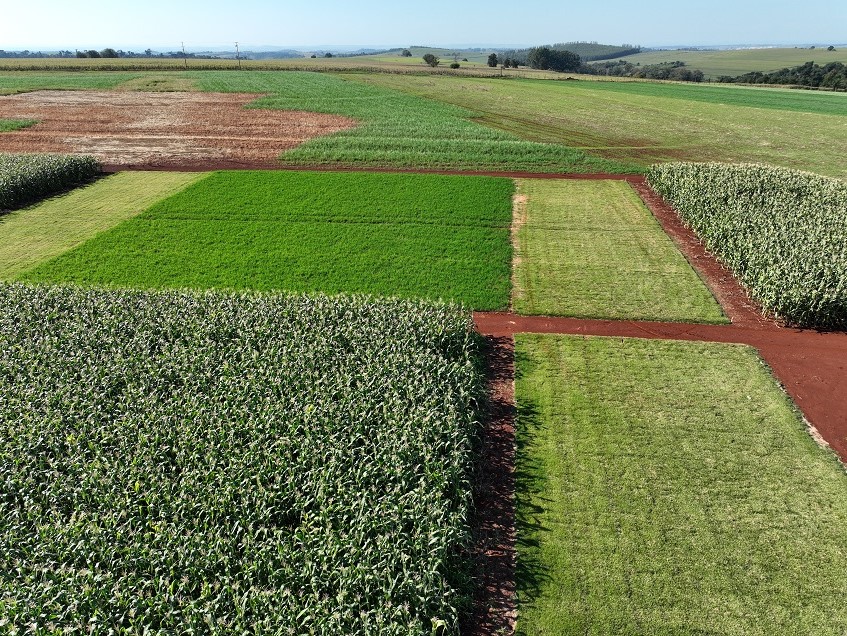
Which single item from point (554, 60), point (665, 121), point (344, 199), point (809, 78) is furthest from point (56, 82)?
point (809, 78)

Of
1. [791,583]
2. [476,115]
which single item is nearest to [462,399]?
[791,583]

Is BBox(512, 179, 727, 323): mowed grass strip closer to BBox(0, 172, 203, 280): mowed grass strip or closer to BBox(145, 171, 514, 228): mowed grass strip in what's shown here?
BBox(145, 171, 514, 228): mowed grass strip

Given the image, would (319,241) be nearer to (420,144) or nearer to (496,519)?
(496,519)

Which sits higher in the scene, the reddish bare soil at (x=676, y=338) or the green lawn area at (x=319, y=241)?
the green lawn area at (x=319, y=241)

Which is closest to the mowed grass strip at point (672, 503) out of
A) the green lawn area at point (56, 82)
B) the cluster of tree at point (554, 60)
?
the green lawn area at point (56, 82)

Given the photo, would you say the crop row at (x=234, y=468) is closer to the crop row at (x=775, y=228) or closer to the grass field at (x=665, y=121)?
the crop row at (x=775, y=228)

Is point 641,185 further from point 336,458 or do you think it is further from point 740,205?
point 336,458
